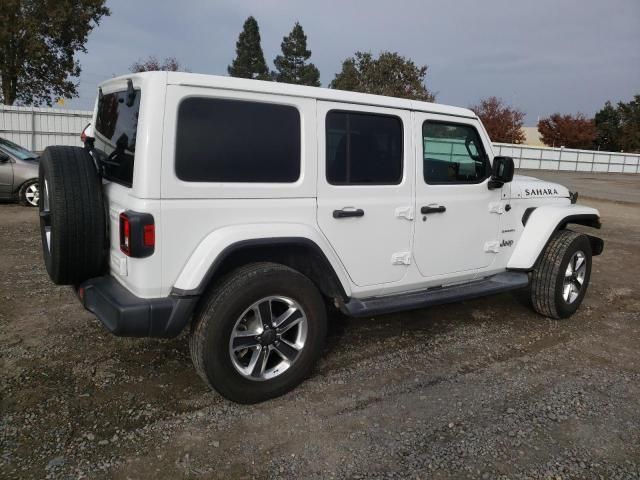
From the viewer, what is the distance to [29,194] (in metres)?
9.95

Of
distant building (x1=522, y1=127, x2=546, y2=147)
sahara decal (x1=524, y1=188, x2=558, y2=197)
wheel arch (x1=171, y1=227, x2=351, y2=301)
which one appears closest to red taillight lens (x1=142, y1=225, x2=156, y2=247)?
wheel arch (x1=171, y1=227, x2=351, y2=301)

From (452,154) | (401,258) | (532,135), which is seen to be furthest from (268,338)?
(532,135)

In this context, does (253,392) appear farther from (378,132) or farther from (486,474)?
(378,132)

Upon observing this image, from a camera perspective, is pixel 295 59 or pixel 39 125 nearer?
pixel 39 125

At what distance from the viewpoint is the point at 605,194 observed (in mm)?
19219

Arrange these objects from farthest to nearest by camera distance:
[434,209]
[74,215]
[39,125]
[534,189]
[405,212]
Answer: [39,125]
[534,189]
[434,209]
[405,212]
[74,215]

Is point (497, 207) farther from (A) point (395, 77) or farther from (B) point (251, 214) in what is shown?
(A) point (395, 77)

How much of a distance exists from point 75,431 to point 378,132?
267cm

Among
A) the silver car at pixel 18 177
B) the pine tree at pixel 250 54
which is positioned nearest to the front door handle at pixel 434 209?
the silver car at pixel 18 177

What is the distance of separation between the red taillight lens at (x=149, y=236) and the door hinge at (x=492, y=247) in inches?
109

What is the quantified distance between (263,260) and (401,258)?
107 cm

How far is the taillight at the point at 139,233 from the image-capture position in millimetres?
2666

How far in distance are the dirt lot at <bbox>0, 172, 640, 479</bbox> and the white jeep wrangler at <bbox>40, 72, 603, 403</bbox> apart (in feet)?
1.23

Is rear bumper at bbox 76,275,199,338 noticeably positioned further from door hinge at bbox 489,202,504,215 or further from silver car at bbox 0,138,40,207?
silver car at bbox 0,138,40,207
